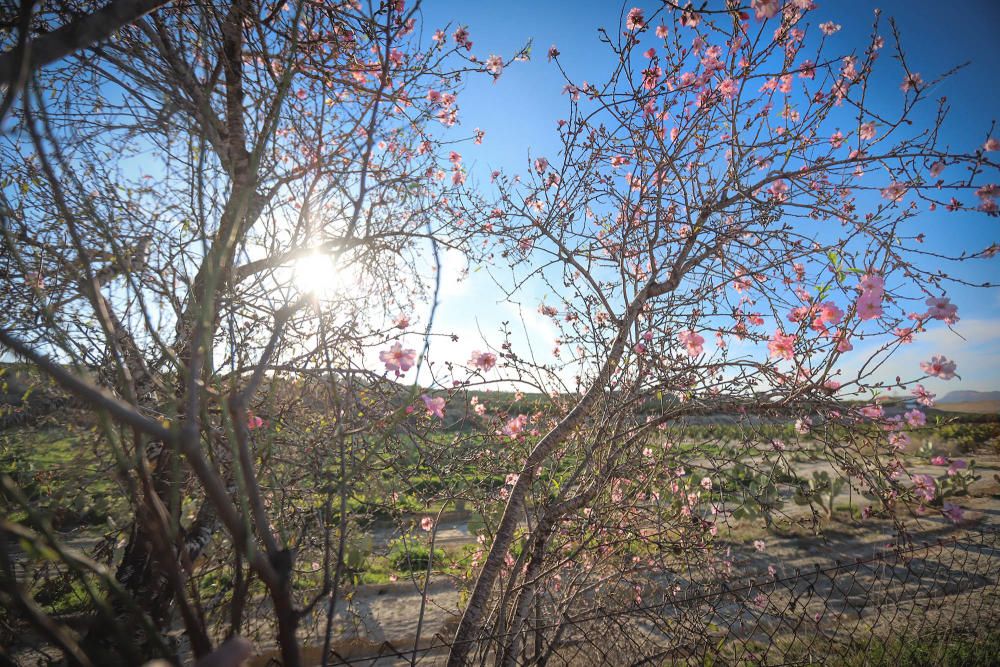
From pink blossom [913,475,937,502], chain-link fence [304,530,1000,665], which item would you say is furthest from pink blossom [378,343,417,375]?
pink blossom [913,475,937,502]

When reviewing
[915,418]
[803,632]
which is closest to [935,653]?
[803,632]

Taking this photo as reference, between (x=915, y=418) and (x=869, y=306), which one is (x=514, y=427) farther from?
(x=915, y=418)

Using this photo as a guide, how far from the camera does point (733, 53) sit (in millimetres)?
2381

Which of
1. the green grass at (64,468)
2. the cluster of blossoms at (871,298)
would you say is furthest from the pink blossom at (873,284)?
the green grass at (64,468)

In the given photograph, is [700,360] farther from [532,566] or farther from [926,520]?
[926,520]

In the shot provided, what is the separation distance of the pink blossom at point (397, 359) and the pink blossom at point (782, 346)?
1947mm

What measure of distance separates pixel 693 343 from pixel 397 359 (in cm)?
179

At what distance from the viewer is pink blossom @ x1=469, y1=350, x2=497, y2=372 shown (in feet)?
8.99

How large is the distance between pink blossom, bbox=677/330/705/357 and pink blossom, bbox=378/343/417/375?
1.68 metres

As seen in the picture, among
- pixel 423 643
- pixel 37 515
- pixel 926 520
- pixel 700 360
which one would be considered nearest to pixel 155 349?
pixel 37 515

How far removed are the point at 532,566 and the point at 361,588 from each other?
4696mm

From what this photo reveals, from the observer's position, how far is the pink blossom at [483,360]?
2740mm

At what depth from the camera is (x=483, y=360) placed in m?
2.78

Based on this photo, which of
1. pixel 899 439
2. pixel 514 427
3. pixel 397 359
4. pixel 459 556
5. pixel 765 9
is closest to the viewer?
pixel 397 359
